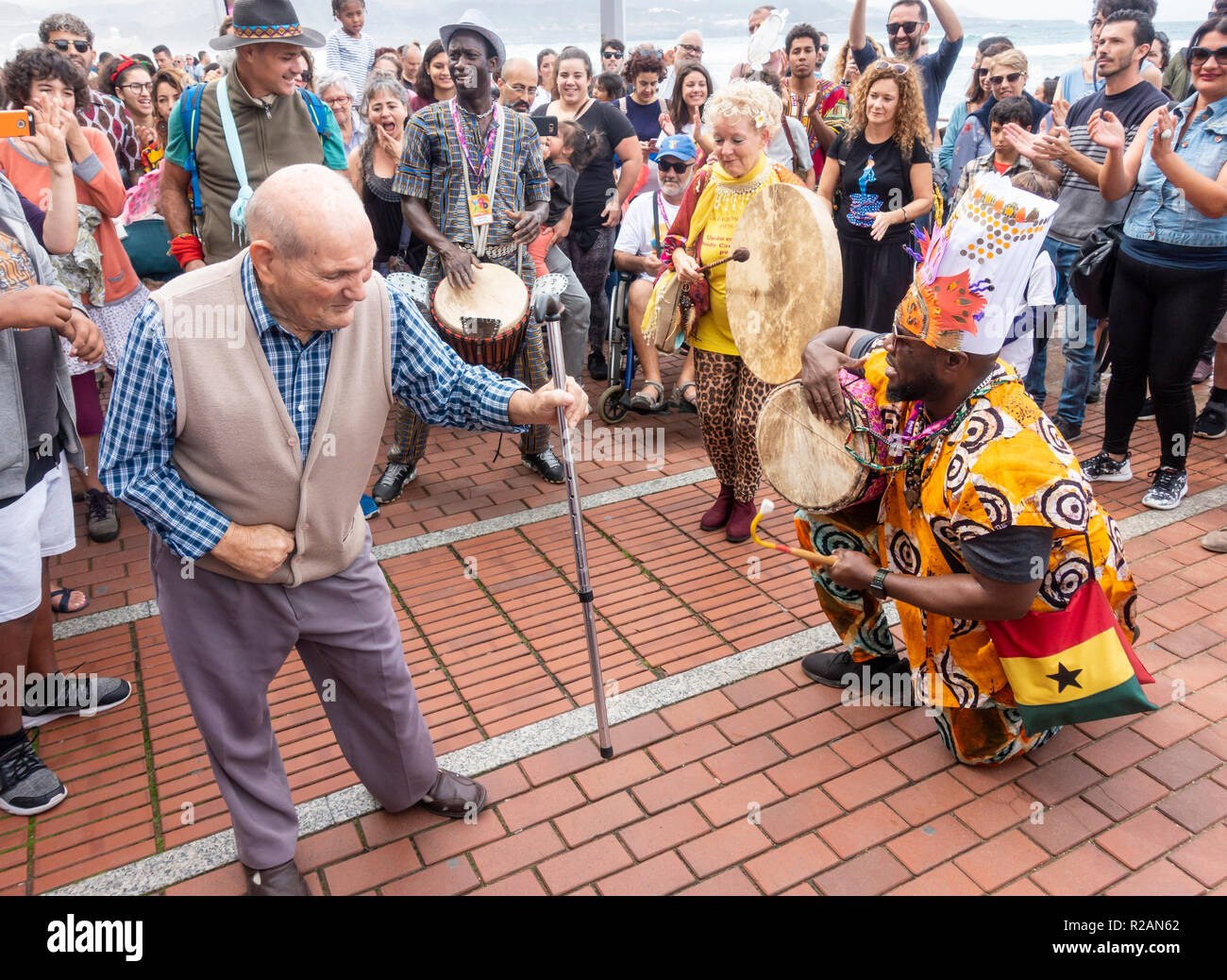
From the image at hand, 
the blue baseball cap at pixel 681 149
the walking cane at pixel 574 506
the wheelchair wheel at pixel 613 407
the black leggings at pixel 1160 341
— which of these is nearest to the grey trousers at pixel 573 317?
the wheelchair wheel at pixel 613 407

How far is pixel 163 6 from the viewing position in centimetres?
2766

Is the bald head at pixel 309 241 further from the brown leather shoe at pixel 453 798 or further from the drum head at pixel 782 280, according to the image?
the drum head at pixel 782 280

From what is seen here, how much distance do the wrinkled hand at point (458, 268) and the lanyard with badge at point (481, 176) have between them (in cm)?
18

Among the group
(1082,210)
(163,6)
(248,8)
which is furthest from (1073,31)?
(248,8)

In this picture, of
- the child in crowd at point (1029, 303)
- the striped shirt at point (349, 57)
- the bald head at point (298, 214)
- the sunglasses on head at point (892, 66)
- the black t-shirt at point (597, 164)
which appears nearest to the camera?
the bald head at point (298, 214)

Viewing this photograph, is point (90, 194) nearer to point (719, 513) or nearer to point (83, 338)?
point (83, 338)

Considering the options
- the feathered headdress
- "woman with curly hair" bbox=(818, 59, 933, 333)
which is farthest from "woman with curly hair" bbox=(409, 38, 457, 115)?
the feathered headdress

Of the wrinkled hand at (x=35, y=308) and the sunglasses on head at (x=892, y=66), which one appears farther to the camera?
the sunglasses on head at (x=892, y=66)

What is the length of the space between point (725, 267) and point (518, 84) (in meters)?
3.94

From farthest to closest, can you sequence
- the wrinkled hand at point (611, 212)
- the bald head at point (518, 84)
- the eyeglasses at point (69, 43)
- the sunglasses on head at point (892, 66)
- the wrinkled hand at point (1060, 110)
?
the bald head at point (518, 84)
the wrinkled hand at point (611, 212)
the eyeglasses at point (69, 43)
the wrinkled hand at point (1060, 110)
the sunglasses on head at point (892, 66)

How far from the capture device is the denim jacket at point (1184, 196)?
462 centimetres

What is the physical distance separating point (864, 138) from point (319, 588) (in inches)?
186

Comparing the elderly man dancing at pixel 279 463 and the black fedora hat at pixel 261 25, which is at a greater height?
the black fedora hat at pixel 261 25

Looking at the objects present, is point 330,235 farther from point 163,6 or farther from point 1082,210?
point 163,6
